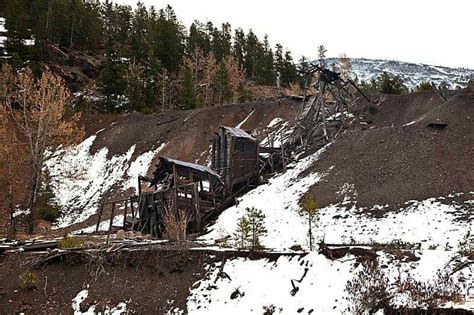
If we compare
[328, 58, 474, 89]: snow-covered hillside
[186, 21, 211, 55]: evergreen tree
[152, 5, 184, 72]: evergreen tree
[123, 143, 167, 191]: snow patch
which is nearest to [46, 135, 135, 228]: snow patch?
[123, 143, 167, 191]: snow patch

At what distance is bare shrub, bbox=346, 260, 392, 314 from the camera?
1011 cm

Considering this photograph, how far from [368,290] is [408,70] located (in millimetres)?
167714

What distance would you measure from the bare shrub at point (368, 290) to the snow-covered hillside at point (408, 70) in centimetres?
13902

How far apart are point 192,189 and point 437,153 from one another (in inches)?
470

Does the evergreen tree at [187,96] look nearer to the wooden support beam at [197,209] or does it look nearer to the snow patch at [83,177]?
the snow patch at [83,177]

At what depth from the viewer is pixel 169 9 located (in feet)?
269

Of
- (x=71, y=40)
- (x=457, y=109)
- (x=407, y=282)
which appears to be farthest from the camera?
(x=71, y=40)

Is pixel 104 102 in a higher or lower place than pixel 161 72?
lower

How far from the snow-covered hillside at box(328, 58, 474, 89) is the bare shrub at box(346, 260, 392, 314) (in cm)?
13902

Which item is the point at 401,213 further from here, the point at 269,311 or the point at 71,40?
the point at 71,40

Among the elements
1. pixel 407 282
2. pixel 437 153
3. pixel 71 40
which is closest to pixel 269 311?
pixel 407 282

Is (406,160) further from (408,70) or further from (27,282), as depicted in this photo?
(408,70)

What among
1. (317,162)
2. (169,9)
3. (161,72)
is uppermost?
(169,9)

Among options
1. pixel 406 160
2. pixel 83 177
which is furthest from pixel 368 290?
pixel 83 177
